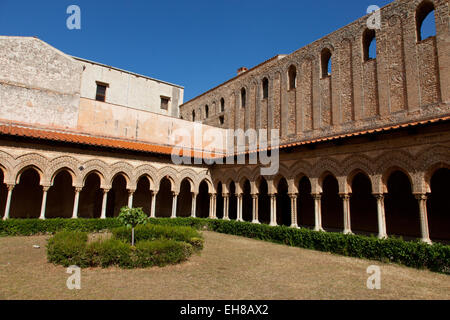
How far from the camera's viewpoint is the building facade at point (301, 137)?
12.2 m

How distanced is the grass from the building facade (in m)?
3.50

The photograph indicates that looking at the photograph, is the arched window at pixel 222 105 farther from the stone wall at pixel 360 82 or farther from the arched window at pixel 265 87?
the arched window at pixel 265 87

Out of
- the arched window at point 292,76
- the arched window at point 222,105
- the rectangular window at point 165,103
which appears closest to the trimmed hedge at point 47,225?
the arched window at point 222,105

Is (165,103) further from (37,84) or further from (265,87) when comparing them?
(37,84)

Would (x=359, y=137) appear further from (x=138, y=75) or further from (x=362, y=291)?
(x=138, y=75)

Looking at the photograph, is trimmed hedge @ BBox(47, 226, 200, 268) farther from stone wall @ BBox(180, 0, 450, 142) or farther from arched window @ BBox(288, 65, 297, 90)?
arched window @ BBox(288, 65, 297, 90)

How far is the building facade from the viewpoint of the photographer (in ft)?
40.2

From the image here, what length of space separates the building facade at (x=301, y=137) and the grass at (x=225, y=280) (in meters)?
3.50

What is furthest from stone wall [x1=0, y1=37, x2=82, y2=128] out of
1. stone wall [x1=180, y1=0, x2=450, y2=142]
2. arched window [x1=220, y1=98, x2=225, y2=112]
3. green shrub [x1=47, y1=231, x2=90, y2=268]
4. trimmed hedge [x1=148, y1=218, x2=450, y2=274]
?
trimmed hedge [x1=148, y1=218, x2=450, y2=274]

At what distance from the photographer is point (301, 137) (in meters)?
17.9

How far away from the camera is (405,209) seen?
46.2 ft

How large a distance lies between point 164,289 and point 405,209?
1255 cm

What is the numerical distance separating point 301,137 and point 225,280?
1231cm
